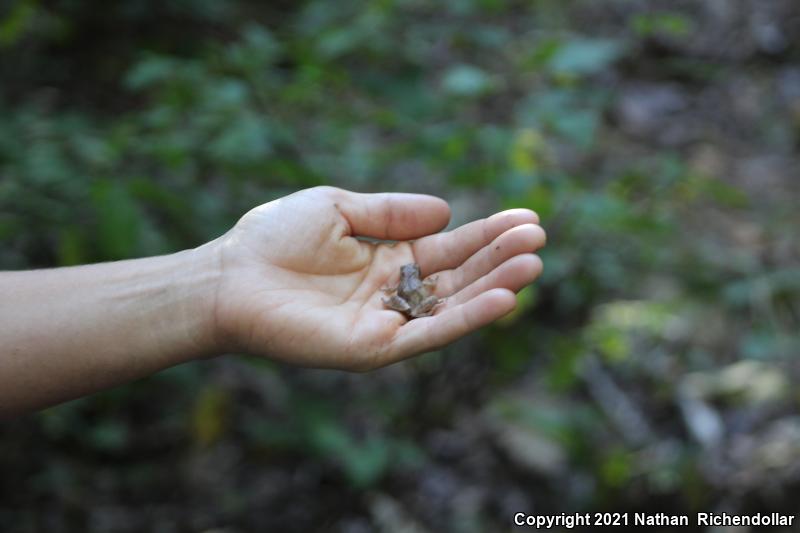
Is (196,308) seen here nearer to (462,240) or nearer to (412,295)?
(412,295)

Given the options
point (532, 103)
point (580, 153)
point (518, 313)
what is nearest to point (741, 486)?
point (518, 313)

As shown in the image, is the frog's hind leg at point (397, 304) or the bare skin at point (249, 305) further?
the frog's hind leg at point (397, 304)

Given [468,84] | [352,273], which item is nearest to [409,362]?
[468,84]

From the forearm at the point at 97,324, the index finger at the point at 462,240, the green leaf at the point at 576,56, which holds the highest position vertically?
the green leaf at the point at 576,56

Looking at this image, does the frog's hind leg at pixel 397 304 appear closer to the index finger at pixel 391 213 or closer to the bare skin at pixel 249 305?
the bare skin at pixel 249 305

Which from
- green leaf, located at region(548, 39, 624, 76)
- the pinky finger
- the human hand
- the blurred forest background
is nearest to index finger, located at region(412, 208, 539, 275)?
the human hand

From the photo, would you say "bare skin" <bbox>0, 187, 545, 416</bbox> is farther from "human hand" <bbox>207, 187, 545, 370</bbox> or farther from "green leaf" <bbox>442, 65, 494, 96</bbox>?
"green leaf" <bbox>442, 65, 494, 96</bbox>

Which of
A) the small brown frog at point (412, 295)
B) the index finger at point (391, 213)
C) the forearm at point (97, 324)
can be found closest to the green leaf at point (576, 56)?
the index finger at point (391, 213)
